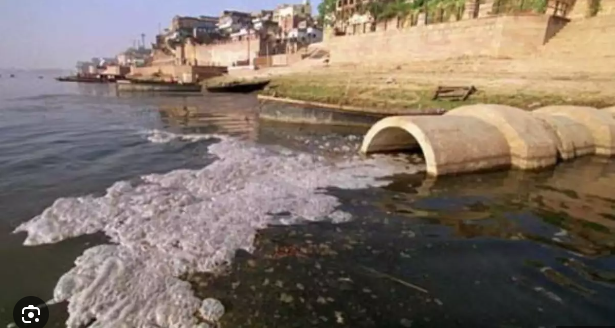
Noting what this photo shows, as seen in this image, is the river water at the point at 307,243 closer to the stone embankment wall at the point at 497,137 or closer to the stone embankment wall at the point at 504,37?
the stone embankment wall at the point at 497,137

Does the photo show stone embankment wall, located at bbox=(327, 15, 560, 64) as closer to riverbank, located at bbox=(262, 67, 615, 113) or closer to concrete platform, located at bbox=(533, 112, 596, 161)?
riverbank, located at bbox=(262, 67, 615, 113)

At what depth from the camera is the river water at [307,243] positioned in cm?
356

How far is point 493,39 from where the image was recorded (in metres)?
25.1

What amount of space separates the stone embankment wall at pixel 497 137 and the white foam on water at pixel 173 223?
103cm

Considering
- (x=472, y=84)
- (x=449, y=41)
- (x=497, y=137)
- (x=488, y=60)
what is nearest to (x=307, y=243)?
(x=497, y=137)

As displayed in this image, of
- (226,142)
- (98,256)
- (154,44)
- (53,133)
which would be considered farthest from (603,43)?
(154,44)

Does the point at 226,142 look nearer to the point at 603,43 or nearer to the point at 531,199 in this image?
the point at 531,199

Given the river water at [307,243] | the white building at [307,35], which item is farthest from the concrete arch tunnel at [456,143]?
the white building at [307,35]

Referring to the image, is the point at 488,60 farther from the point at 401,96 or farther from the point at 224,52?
the point at 224,52

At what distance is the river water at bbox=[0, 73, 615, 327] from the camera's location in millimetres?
3561

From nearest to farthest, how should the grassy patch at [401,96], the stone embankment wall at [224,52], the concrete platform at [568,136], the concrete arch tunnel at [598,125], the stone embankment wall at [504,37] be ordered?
the concrete platform at [568,136] < the concrete arch tunnel at [598,125] < the grassy patch at [401,96] < the stone embankment wall at [504,37] < the stone embankment wall at [224,52]

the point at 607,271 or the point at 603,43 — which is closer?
the point at 607,271

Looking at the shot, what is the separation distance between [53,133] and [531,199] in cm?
1545

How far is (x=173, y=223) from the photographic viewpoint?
545cm
